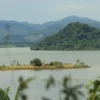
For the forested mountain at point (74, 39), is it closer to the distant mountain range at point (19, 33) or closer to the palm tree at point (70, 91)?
the distant mountain range at point (19, 33)

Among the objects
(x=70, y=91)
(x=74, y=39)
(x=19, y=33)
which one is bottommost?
(x=74, y=39)

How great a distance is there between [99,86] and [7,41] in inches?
24.4

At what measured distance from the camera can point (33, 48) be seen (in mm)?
98562

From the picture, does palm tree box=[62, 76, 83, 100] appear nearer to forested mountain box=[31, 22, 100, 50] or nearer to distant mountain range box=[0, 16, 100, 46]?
distant mountain range box=[0, 16, 100, 46]

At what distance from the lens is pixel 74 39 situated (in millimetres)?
84562

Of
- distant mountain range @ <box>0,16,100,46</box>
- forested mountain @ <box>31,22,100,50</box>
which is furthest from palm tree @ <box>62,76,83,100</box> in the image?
forested mountain @ <box>31,22,100,50</box>

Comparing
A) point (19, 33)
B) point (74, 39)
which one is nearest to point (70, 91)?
point (19, 33)

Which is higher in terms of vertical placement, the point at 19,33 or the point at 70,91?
the point at 19,33

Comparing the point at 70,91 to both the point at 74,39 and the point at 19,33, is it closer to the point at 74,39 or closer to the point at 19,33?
the point at 19,33

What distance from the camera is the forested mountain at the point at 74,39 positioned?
85500 millimetres

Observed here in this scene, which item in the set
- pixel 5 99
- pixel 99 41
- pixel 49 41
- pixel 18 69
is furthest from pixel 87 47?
pixel 5 99

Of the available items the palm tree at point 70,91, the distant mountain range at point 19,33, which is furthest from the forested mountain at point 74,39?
the palm tree at point 70,91

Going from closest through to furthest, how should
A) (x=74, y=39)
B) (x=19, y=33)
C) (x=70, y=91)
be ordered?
1. (x=70, y=91)
2. (x=19, y=33)
3. (x=74, y=39)

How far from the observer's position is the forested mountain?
281 ft
